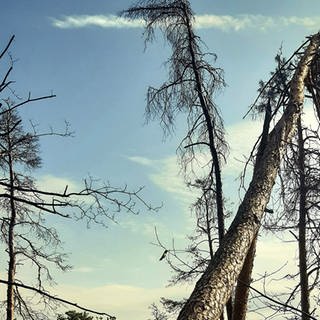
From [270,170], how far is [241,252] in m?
1.20

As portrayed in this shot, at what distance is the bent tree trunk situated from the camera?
142 inches

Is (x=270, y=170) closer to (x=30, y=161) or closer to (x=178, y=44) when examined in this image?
(x=178, y=44)

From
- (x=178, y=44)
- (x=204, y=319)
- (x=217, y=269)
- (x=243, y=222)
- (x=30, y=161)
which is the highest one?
(x=30, y=161)

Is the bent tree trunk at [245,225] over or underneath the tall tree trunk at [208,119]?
underneath

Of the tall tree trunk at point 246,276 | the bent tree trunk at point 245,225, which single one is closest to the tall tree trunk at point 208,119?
the bent tree trunk at point 245,225

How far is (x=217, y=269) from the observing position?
158 inches

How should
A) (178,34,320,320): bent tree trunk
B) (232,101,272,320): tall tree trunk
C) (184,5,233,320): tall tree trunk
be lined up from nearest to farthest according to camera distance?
(178,34,320,320): bent tree trunk, (232,101,272,320): tall tree trunk, (184,5,233,320): tall tree trunk

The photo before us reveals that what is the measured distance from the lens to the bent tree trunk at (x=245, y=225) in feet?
11.8

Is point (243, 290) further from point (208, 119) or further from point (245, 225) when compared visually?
point (208, 119)

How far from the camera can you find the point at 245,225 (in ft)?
14.8

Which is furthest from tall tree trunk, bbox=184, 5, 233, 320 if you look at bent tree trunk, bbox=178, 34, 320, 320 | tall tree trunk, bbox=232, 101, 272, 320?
tall tree trunk, bbox=232, 101, 272, 320

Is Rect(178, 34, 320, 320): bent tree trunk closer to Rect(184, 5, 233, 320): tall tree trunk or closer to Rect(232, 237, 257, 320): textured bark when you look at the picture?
Rect(232, 237, 257, 320): textured bark

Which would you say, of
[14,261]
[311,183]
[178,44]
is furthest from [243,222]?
[14,261]

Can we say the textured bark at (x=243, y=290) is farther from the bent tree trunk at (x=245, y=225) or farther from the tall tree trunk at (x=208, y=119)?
the tall tree trunk at (x=208, y=119)
